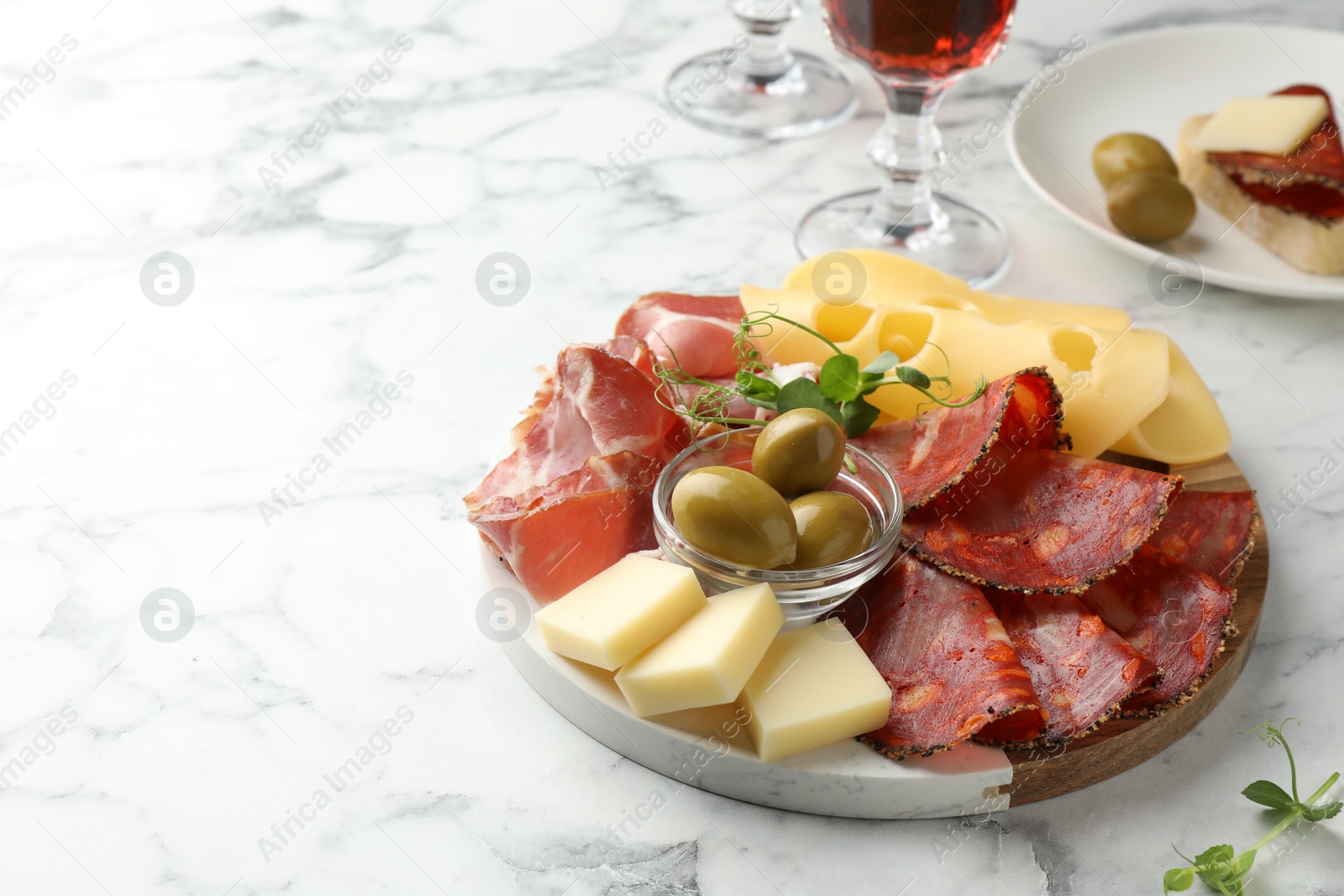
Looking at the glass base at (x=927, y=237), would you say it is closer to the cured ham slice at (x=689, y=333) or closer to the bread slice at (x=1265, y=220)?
the bread slice at (x=1265, y=220)

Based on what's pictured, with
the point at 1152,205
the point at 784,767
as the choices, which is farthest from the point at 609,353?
the point at 1152,205

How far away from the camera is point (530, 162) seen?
7.86ft

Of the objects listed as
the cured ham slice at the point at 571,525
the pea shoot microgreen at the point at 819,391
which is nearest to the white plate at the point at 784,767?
the cured ham slice at the point at 571,525

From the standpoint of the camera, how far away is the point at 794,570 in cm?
123

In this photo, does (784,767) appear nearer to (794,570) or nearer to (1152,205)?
(794,570)

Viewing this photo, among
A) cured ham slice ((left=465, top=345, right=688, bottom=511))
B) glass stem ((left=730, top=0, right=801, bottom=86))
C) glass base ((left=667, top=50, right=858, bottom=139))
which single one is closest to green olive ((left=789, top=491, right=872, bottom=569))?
cured ham slice ((left=465, top=345, right=688, bottom=511))

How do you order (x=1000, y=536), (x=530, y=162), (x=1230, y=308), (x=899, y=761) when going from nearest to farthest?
(x=899, y=761)
(x=1000, y=536)
(x=1230, y=308)
(x=530, y=162)

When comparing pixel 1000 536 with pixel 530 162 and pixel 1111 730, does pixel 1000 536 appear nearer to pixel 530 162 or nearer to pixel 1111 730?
pixel 1111 730

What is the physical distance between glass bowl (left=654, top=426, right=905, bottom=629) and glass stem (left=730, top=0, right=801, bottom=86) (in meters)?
1.44

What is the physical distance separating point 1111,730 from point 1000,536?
23 cm

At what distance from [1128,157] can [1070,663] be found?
3.86ft

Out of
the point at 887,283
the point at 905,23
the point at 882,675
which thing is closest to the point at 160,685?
the point at 882,675

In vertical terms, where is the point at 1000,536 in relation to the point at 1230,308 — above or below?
above

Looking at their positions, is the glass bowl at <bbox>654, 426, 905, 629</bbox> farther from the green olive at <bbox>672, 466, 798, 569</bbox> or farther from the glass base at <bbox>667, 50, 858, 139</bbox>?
the glass base at <bbox>667, 50, 858, 139</bbox>
